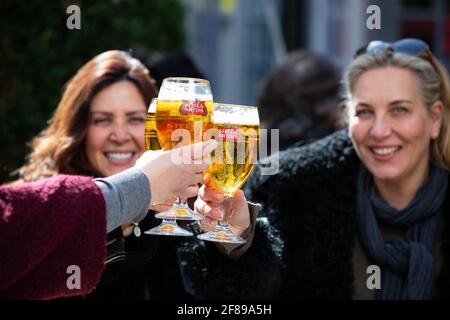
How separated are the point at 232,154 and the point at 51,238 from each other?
0.57 meters

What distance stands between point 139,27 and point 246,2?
469 centimetres

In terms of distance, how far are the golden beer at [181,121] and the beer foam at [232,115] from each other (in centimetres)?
5

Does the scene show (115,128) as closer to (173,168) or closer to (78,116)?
(78,116)

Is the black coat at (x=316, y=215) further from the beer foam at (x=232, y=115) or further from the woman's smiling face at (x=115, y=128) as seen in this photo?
the beer foam at (x=232, y=115)

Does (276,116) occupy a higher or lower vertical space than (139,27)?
Result: lower

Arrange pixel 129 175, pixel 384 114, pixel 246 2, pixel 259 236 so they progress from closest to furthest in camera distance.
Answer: pixel 129 175 → pixel 259 236 → pixel 384 114 → pixel 246 2

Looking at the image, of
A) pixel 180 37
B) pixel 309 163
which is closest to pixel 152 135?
pixel 309 163

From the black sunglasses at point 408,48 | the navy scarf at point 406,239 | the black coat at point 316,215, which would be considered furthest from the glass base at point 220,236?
the black sunglasses at point 408,48

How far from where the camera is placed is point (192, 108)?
2219mm

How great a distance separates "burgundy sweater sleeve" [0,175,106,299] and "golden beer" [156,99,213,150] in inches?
10.4

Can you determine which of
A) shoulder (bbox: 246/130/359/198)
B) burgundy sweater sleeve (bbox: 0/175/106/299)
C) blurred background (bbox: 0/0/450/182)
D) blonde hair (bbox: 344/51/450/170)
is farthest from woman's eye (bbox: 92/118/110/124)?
burgundy sweater sleeve (bbox: 0/175/106/299)

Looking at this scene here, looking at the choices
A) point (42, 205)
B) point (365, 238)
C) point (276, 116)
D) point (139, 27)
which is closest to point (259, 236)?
point (365, 238)

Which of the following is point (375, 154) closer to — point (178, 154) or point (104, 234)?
point (178, 154)

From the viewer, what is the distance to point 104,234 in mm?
2076
